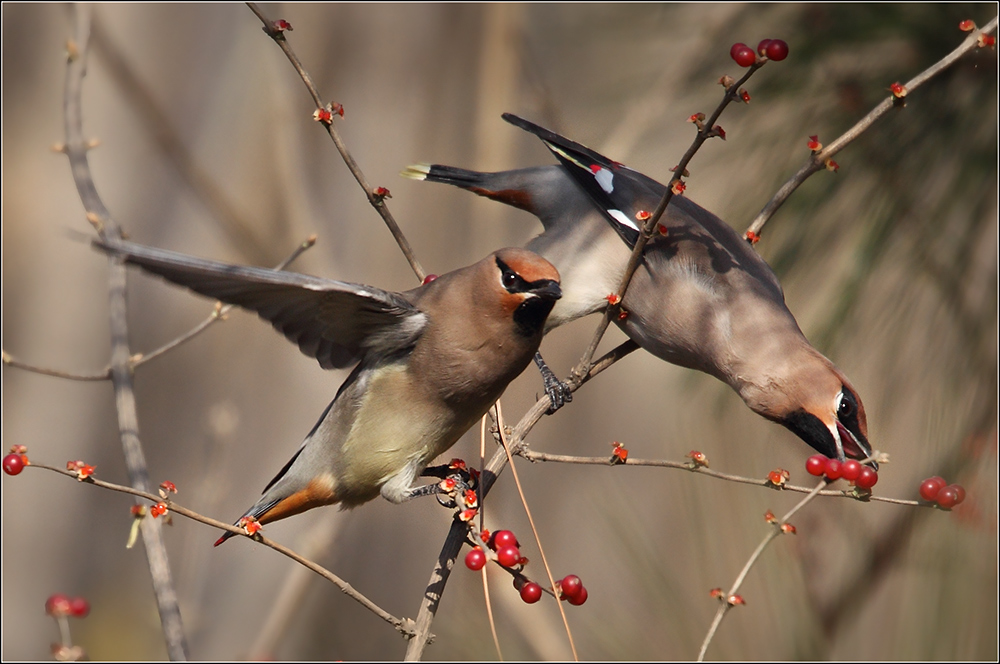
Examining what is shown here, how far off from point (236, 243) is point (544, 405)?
3.32 metres

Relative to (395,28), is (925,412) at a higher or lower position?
lower

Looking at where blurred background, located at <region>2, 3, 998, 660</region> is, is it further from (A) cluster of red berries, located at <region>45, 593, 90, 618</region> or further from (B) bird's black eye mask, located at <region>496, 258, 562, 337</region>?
(A) cluster of red berries, located at <region>45, 593, 90, 618</region>

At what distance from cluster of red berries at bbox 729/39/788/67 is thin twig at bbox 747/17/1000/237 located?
316mm

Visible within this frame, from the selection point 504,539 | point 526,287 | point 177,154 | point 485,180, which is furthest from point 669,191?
point 177,154

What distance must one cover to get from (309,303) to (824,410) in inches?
49.5

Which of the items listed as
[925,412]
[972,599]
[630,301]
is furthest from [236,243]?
[972,599]

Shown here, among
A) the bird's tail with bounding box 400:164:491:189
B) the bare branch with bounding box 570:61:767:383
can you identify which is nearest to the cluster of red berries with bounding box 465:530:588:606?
the bare branch with bounding box 570:61:767:383

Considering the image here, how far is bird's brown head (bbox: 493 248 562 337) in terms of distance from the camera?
2.03 meters

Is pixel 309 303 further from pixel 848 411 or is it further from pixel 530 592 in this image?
pixel 848 411

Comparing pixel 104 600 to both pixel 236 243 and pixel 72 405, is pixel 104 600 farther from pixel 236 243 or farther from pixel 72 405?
pixel 236 243

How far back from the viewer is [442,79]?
5.69 metres

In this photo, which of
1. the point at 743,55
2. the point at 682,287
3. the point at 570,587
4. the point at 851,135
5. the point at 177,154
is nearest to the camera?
the point at 743,55

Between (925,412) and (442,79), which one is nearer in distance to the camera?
(925,412)

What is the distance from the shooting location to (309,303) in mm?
1949
